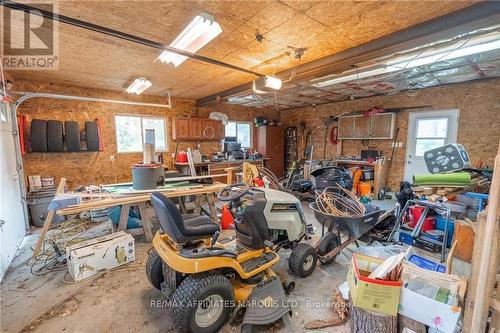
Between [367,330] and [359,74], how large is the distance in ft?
12.4

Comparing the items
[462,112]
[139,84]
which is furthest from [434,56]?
[139,84]

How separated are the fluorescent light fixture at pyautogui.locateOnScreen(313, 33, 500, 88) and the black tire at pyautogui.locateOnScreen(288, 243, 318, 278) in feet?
9.64

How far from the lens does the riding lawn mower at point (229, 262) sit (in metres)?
1.62

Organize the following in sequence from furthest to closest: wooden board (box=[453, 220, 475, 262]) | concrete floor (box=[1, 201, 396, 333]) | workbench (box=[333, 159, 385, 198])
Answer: workbench (box=[333, 159, 385, 198]), wooden board (box=[453, 220, 475, 262]), concrete floor (box=[1, 201, 396, 333])

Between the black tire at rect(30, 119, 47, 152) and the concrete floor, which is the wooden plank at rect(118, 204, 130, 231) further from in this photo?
the black tire at rect(30, 119, 47, 152)

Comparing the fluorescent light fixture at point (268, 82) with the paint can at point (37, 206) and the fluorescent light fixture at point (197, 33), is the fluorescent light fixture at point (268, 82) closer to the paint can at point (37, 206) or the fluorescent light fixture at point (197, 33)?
the fluorescent light fixture at point (197, 33)

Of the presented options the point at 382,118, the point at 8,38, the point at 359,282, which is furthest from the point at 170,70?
Result: the point at 382,118

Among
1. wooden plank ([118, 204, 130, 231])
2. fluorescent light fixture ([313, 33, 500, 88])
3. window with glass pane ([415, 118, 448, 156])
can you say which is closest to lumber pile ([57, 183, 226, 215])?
wooden plank ([118, 204, 130, 231])

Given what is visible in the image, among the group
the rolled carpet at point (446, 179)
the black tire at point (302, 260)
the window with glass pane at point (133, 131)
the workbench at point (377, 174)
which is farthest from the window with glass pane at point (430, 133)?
the window with glass pane at point (133, 131)

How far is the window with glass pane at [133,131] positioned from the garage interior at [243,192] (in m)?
0.09

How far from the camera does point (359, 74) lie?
12.7ft

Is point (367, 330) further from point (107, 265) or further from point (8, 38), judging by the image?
point (8, 38)

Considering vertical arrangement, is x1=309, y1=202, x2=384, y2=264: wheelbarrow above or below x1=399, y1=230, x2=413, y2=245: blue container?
above

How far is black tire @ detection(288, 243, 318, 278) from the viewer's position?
2305 millimetres
